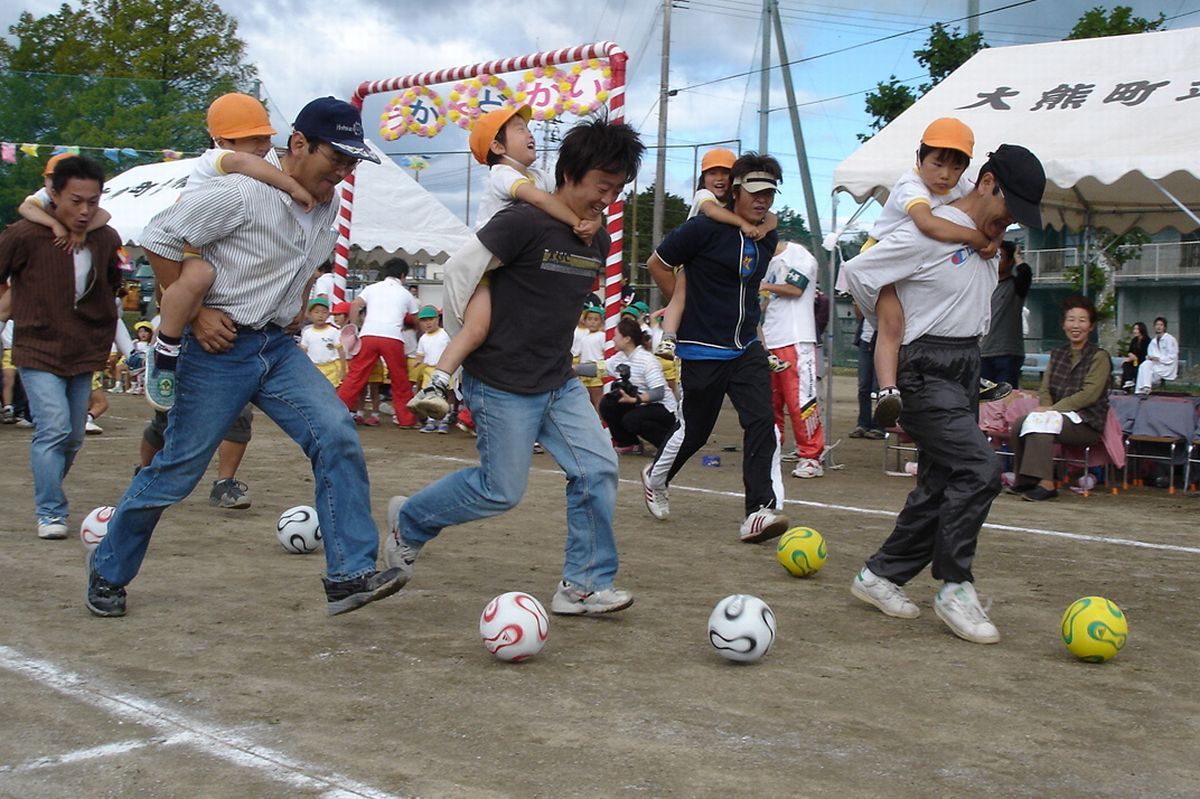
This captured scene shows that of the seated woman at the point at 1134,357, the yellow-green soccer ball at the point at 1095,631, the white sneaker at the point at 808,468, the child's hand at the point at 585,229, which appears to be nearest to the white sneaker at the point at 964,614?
the yellow-green soccer ball at the point at 1095,631

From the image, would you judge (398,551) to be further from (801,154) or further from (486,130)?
(801,154)

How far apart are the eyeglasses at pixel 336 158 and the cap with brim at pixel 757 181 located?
3.02 meters

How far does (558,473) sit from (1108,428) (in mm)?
4499

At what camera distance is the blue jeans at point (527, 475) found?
523 cm

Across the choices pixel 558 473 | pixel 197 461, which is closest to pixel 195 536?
pixel 197 461

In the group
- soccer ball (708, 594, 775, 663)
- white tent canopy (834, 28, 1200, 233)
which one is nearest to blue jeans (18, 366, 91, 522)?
soccer ball (708, 594, 775, 663)

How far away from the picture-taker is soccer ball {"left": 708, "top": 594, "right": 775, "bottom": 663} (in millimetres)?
4668

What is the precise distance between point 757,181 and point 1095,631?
136 inches

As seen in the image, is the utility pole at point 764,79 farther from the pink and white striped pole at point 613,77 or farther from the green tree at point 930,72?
the pink and white striped pole at point 613,77

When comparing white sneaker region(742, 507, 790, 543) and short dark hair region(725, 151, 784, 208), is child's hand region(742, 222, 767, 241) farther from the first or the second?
white sneaker region(742, 507, 790, 543)

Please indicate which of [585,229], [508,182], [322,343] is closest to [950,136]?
[585,229]

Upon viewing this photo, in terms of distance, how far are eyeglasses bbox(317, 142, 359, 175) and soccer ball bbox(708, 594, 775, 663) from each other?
2.25 meters

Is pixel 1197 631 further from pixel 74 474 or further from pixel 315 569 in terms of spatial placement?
pixel 74 474

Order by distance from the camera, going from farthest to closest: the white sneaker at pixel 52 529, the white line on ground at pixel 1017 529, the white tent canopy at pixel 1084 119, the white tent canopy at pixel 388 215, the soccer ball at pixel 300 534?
the white tent canopy at pixel 388 215 → the white tent canopy at pixel 1084 119 → the white line on ground at pixel 1017 529 → the white sneaker at pixel 52 529 → the soccer ball at pixel 300 534
